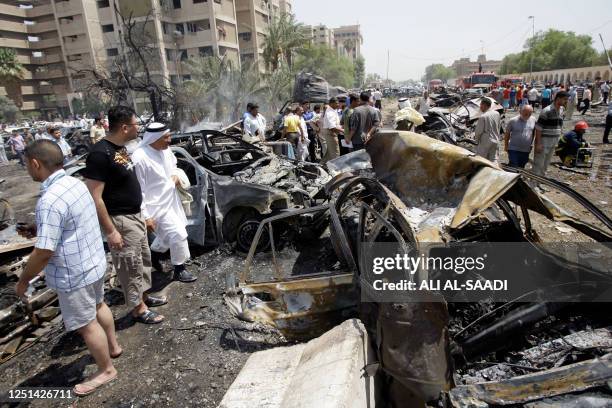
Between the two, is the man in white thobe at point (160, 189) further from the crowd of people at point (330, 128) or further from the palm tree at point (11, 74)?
the palm tree at point (11, 74)

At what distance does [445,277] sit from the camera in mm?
2996

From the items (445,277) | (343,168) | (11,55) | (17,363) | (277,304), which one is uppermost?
(11,55)

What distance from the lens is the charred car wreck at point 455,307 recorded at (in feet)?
6.32

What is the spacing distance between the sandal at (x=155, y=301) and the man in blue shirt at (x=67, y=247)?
1249 millimetres

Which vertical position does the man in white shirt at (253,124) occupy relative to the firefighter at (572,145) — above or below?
above

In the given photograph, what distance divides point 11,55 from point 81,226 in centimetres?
5841

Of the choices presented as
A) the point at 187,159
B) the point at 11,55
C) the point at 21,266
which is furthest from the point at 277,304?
the point at 11,55

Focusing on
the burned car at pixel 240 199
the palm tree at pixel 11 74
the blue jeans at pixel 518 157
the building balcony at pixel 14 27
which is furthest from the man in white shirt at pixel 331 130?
the building balcony at pixel 14 27

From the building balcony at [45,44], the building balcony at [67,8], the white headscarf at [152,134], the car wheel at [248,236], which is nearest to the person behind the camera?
the white headscarf at [152,134]

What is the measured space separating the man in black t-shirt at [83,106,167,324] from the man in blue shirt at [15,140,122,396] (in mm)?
414

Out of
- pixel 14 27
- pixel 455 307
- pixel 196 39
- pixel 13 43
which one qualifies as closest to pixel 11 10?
pixel 14 27

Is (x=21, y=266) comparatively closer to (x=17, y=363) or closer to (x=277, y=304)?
(x=17, y=363)

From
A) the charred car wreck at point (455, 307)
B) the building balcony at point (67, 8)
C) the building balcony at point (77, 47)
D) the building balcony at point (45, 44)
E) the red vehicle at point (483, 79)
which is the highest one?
the building balcony at point (67, 8)

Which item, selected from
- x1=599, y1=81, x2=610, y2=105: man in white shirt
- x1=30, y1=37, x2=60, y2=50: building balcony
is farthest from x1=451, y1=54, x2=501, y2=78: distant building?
x1=30, y1=37, x2=60, y2=50: building balcony
